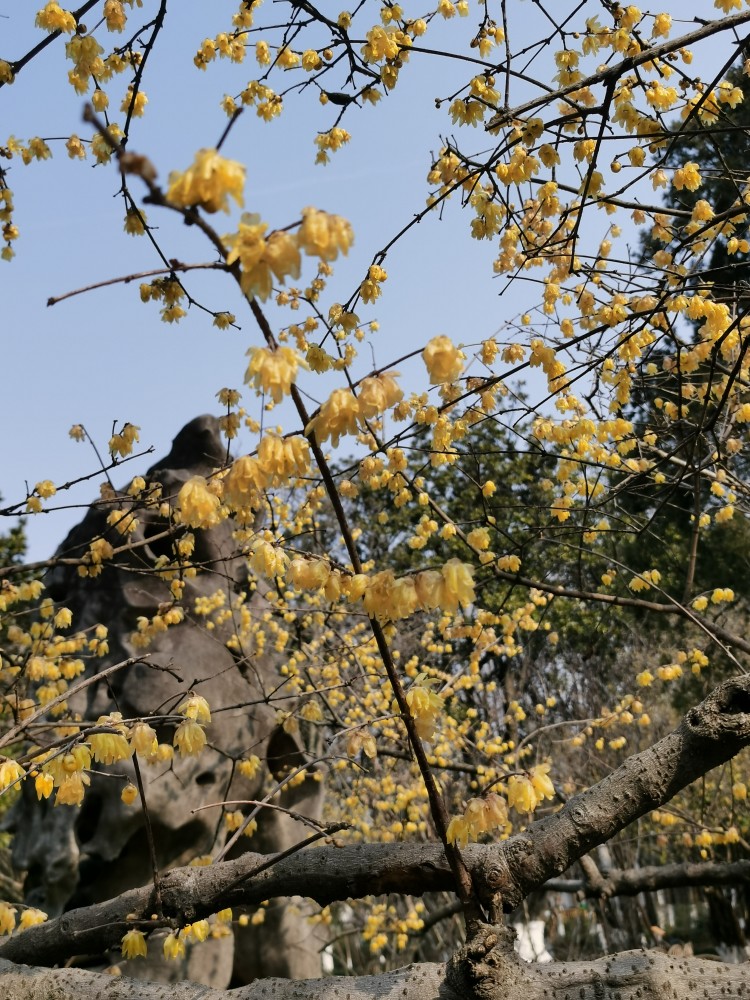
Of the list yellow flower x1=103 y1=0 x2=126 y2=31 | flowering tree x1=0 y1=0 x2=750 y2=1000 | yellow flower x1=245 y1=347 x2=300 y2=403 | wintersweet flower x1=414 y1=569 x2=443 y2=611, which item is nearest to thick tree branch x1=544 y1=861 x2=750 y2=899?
flowering tree x1=0 y1=0 x2=750 y2=1000

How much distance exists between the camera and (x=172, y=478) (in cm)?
744

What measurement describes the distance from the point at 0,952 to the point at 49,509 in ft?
6.25

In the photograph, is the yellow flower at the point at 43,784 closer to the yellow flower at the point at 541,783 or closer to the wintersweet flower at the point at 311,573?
the wintersweet flower at the point at 311,573

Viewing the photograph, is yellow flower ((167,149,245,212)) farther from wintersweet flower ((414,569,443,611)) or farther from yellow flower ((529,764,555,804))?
yellow flower ((529,764,555,804))

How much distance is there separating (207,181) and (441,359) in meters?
0.64

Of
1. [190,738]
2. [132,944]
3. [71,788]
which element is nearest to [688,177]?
[190,738]

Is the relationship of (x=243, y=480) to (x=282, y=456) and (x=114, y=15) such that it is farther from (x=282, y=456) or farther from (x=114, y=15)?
(x=114, y=15)

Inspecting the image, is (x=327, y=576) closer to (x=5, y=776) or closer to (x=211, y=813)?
(x=5, y=776)

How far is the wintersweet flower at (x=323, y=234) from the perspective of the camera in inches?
51.3

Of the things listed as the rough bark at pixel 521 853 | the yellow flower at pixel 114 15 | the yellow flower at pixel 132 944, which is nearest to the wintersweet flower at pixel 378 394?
the rough bark at pixel 521 853

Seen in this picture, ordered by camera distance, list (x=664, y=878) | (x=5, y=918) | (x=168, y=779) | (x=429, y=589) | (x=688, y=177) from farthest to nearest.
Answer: (x=168, y=779) → (x=664, y=878) → (x=688, y=177) → (x=5, y=918) → (x=429, y=589)

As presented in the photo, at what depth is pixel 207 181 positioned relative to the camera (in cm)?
123

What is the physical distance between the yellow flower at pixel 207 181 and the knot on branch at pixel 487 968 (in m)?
1.71

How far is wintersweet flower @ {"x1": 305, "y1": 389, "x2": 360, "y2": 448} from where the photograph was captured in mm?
1503
